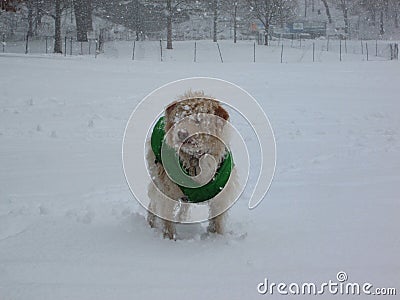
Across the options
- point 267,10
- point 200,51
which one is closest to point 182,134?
point 200,51

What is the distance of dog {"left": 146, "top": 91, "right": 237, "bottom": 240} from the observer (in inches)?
155

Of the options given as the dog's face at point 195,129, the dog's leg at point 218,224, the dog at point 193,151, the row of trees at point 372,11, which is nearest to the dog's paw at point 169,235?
the dog at point 193,151

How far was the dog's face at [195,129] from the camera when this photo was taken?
392cm

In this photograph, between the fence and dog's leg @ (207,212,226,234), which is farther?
the fence

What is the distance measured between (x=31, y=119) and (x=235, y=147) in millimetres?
6409

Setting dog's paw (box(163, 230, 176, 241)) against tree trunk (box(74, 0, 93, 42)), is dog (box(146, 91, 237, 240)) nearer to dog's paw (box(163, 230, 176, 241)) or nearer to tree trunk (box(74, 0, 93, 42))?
dog's paw (box(163, 230, 176, 241))

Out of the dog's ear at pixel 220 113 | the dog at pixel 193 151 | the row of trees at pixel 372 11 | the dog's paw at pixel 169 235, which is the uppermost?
the row of trees at pixel 372 11

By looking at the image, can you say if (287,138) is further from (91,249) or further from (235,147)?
(91,249)

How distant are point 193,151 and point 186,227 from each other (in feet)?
3.26

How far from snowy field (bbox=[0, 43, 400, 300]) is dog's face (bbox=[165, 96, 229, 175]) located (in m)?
0.78

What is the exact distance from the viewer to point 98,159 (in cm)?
790

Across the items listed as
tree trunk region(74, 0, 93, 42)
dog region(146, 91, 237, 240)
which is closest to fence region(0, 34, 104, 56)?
tree trunk region(74, 0, 93, 42)

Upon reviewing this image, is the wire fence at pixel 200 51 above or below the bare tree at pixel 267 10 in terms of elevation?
below

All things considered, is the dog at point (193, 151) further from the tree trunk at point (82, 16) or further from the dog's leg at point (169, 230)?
the tree trunk at point (82, 16)
